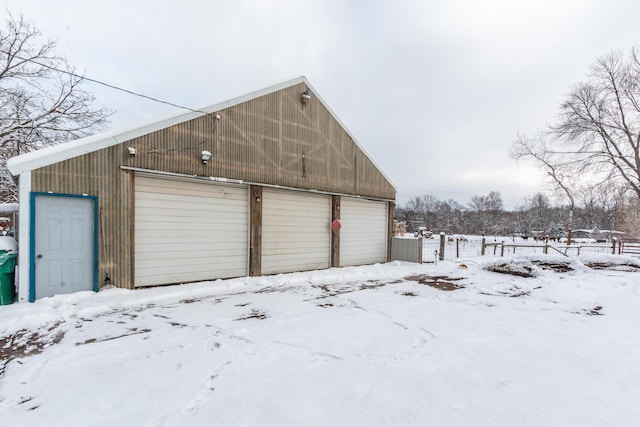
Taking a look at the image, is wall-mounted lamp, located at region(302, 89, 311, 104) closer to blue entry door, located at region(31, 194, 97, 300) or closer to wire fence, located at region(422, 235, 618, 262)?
blue entry door, located at region(31, 194, 97, 300)

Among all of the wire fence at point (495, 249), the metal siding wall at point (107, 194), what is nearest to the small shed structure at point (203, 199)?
the metal siding wall at point (107, 194)

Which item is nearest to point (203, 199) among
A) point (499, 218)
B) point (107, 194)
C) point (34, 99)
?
point (107, 194)

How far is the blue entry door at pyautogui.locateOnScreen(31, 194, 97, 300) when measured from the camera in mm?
5449

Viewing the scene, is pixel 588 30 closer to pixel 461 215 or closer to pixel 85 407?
pixel 85 407

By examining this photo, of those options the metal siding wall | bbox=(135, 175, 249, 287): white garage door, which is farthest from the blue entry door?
bbox=(135, 175, 249, 287): white garage door

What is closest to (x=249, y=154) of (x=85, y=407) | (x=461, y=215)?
(x=85, y=407)

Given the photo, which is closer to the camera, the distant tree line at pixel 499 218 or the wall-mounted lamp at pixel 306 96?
the wall-mounted lamp at pixel 306 96

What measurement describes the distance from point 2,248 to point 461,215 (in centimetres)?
7955

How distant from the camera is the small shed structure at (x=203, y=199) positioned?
5.62 meters

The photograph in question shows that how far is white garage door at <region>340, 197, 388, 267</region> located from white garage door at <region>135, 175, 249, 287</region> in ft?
13.1

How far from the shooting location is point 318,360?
126 inches

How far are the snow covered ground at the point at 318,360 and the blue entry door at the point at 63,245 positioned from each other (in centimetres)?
39

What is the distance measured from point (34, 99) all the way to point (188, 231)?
11807mm

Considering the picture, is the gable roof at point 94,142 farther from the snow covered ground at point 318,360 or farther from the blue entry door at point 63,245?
the snow covered ground at point 318,360
